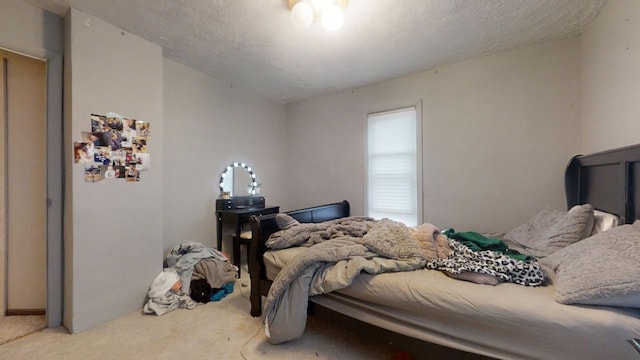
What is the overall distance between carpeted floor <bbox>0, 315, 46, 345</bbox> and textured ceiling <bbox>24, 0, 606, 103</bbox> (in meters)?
2.35

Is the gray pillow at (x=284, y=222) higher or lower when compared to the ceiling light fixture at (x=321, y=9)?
lower

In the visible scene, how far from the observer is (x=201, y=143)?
2930 mm

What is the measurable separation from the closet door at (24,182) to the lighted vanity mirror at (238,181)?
1548mm

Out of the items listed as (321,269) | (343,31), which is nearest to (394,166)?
(343,31)

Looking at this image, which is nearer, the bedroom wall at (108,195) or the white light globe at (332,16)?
the white light globe at (332,16)

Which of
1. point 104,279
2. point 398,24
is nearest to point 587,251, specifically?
point 398,24

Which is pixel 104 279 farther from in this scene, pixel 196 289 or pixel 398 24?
pixel 398 24

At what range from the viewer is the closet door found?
2.04 meters

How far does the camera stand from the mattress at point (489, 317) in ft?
3.12

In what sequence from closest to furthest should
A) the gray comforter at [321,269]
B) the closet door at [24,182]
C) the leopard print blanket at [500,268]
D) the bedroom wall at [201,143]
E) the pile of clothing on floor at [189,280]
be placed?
the leopard print blanket at [500,268], the gray comforter at [321,269], the closet door at [24,182], the pile of clothing on floor at [189,280], the bedroom wall at [201,143]

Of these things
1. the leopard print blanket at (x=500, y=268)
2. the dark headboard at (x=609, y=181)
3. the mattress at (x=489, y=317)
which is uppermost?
the dark headboard at (x=609, y=181)

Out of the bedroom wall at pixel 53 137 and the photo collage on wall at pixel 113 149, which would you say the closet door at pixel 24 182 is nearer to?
the bedroom wall at pixel 53 137

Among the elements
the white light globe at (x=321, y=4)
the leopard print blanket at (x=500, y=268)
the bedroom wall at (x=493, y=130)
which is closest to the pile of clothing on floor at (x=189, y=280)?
the bedroom wall at (x=493, y=130)

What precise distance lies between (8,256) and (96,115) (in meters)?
1.40
